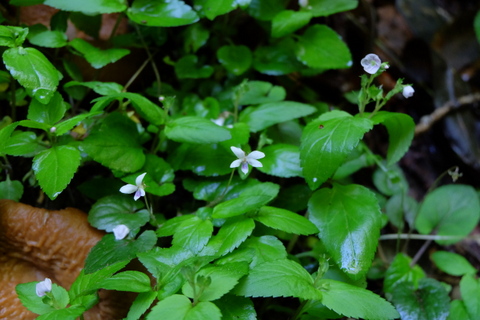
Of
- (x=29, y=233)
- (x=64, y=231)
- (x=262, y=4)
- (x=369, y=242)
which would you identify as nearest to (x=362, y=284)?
(x=369, y=242)

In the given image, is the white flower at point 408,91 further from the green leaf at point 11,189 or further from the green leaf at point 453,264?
the green leaf at point 11,189

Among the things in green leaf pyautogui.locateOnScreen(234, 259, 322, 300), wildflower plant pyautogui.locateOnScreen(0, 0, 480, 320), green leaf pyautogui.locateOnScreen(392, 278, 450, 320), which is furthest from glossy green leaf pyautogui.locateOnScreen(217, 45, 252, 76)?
green leaf pyautogui.locateOnScreen(392, 278, 450, 320)

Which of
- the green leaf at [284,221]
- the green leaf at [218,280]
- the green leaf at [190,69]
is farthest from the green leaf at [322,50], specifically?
the green leaf at [218,280]

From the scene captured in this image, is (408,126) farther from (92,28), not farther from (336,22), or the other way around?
(92,28)

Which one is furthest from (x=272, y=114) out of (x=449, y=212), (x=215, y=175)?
(x=449, y=212)

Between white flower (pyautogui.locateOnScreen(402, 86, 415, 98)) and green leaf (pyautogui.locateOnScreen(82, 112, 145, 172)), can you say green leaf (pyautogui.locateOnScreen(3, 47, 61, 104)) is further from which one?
white flower (pyautogui.locateOnScreen(402, 86, 415, 98))

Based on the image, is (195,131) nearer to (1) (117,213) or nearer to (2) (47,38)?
(1) (117,213)
